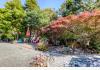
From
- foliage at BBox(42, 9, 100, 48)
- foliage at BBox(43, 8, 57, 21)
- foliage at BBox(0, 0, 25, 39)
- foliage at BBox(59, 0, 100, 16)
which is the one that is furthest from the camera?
foliage at BBox(43, 8, 57, 21)

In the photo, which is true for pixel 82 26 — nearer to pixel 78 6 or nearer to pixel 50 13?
pixel 78 6

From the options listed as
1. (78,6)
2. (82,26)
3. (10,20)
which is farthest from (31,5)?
(82,26)

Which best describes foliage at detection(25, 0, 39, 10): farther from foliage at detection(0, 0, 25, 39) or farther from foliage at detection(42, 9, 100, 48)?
foliage at detection(42, 9, 100, 48)

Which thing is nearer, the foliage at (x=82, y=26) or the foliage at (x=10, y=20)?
the foliage at (x=82, y=26)

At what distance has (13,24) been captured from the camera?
55.2ft

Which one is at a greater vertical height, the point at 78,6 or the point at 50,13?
the point at 78,6

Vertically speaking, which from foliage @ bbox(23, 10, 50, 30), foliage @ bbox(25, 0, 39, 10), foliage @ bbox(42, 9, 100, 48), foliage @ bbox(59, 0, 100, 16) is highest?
foliage @ bbox(25, 0, 39, 10)

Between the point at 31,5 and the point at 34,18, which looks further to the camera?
the point at 31,5

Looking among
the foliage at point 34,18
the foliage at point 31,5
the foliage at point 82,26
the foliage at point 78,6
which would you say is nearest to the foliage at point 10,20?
the foliage at point 34,18

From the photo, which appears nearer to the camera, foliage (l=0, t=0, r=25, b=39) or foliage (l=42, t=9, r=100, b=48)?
foliage (l=42, t=9, r=100, b=48)

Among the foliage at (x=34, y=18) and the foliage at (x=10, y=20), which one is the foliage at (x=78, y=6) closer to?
the foliage at (x=34, y=18)

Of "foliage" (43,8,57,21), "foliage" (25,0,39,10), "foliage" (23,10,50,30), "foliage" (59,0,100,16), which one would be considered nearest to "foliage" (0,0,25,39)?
"foliage" (23,10,50,30)

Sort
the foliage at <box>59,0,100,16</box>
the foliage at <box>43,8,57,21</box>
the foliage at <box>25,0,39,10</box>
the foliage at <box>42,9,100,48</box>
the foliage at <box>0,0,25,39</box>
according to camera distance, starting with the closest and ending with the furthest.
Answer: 1. the foliage at <box>42,9,100,48</box>
2. the foliage at <box>59,0,100,16</box>
3. the foliage at <box>0,0,25,39</box>
4. the foliage at <box>43,8,57,21</box>
5. the foliage at <box>25,0,39,10</box>

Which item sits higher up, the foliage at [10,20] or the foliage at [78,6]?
the foliage at [78,6]
